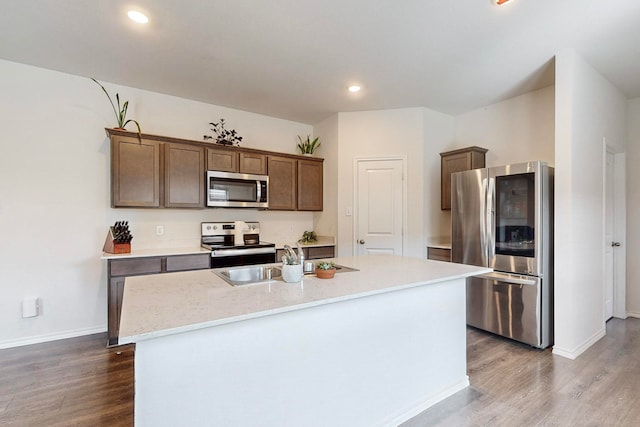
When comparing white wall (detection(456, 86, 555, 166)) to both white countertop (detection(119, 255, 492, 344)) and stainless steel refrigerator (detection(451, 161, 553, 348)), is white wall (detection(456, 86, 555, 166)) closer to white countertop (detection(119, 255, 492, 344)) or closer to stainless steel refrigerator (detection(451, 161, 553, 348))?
stainless steel refrigerator (detection(451, 161, 553, 348))

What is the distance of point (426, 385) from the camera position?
81.7 inches

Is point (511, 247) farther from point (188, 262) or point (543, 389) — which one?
point (188, 262)

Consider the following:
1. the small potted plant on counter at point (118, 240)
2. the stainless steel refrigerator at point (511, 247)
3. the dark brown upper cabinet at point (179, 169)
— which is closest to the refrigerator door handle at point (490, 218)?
the stainless steel refrigerator at point (511, 247)

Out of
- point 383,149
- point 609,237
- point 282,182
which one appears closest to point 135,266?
point 282,182

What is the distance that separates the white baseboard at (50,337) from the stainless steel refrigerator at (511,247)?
4.07 metres

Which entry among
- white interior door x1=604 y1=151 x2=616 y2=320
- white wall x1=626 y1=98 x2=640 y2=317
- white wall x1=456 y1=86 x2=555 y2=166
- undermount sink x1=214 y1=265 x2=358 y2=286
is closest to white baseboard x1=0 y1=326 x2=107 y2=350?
undermount sink x1=214 y1=265 x2=358 y2=286

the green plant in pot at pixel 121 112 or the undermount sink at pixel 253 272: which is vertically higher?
the green plant in pot at pixel 121 112

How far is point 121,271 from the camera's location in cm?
295

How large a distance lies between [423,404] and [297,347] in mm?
1074

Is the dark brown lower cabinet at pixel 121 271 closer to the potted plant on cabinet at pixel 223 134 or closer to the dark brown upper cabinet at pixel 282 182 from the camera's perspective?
the dark brown upper cabinet at pixel 282 182

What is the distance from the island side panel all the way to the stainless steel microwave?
244 cm

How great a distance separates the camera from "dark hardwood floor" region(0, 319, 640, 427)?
1927mm

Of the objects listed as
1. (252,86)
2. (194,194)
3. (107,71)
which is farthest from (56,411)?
(252,86)

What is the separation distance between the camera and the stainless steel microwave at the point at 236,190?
12.0ft
